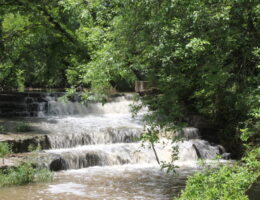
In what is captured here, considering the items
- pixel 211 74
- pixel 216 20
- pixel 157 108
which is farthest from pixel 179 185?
pixel 216 20

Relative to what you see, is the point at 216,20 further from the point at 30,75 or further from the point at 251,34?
the point at 30,75

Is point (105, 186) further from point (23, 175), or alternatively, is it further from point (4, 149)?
point (4, 149)

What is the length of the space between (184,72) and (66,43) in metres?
10.2

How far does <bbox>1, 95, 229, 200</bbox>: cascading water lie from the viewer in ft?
28.6

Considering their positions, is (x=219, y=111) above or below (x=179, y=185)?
above

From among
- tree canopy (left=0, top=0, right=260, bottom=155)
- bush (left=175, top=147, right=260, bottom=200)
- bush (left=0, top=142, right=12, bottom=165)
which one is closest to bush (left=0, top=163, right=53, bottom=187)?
bush (left=0, top=142, right=12, bottom=165)

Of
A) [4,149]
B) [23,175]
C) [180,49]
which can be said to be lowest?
[23,175]

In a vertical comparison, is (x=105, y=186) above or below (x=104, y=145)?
below

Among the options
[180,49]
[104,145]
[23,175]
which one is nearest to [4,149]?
[23,175]

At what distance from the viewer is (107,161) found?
1220 centimetres

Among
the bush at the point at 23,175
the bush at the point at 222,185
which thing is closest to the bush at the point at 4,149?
the bush at the point at 23,175

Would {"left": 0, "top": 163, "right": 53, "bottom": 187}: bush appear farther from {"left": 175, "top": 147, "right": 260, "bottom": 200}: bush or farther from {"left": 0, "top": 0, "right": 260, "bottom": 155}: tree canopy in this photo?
{"left": 175, "top": 147, "right": 260, "bottom": 200}: bush

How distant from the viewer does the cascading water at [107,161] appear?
872cm

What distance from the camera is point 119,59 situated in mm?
7094
